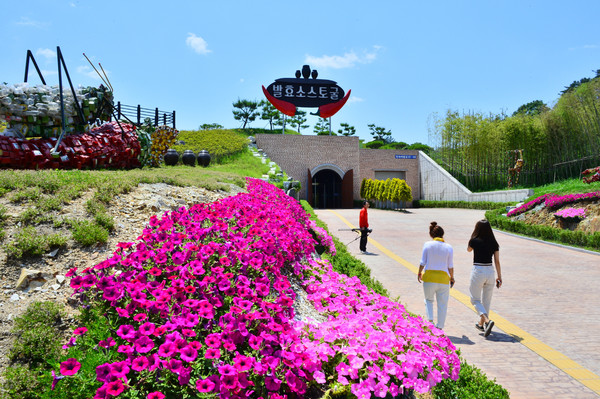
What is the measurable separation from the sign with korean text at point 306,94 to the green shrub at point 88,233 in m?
26.0

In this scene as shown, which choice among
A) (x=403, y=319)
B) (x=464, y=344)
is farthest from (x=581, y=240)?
(x=403, y=319)

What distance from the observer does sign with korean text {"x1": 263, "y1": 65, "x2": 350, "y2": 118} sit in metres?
28.9

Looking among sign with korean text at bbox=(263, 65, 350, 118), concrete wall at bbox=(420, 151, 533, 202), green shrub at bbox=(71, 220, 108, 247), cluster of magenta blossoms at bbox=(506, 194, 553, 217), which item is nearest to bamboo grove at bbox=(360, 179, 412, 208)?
concrete wall at bbox=(420, 151, 533, 202)

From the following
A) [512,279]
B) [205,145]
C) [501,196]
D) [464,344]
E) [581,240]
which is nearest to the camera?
[464,344]

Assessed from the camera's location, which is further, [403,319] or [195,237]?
[195,237]

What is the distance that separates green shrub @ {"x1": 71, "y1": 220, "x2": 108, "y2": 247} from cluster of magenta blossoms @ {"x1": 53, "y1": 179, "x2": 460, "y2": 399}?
850mm

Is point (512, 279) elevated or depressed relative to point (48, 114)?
depressed

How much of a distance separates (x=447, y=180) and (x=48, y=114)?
28.0 m

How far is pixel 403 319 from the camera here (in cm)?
291

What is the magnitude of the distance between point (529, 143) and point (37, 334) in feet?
99.2

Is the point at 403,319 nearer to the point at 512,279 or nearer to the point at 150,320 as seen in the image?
the point at 150,320

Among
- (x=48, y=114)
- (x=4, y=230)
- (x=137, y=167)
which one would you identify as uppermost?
(x=48, y=114)

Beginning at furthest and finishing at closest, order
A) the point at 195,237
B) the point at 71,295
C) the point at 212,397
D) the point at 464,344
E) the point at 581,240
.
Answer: the point at 581,240 < the point at 464,344 < the point at 195,237 < the point at 71,295 < the point at 212,397

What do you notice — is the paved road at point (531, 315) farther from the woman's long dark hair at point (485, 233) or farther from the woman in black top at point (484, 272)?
the woman's long dark hair at point (485, 233)
